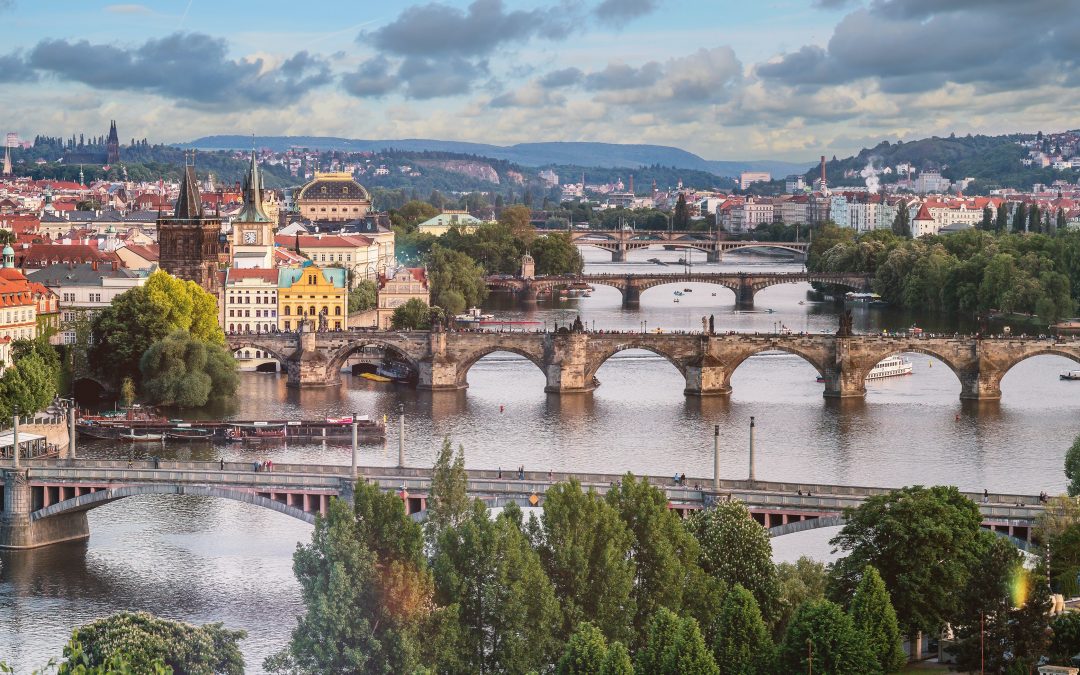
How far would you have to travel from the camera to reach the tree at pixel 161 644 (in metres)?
27.3

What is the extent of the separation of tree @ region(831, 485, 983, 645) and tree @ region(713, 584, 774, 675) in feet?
9.03

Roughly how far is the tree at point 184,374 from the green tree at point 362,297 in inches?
611

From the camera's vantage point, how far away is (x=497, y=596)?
91.7 feet

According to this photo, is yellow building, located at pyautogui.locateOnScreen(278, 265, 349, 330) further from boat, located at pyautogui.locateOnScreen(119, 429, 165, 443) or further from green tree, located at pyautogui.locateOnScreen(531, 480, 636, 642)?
green tree, located at pyautogui.locateOnScreen(531, 480, 636, 642)

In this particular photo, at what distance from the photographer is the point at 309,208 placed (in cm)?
13662

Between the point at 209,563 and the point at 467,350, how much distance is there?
26870mm

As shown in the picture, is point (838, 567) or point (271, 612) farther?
point (271, 612)

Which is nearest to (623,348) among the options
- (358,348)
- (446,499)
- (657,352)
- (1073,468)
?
(657,352)

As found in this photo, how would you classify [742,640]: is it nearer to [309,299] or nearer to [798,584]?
[798,584]

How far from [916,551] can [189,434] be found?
91.6ft

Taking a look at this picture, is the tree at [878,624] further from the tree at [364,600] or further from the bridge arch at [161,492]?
the bridge arch at [161,492]

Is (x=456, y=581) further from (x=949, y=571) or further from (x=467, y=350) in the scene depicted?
(x=467, y=350)

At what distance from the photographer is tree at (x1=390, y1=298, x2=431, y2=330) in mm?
73500

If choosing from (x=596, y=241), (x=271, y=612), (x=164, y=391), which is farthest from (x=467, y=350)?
(x=596, y=241)
